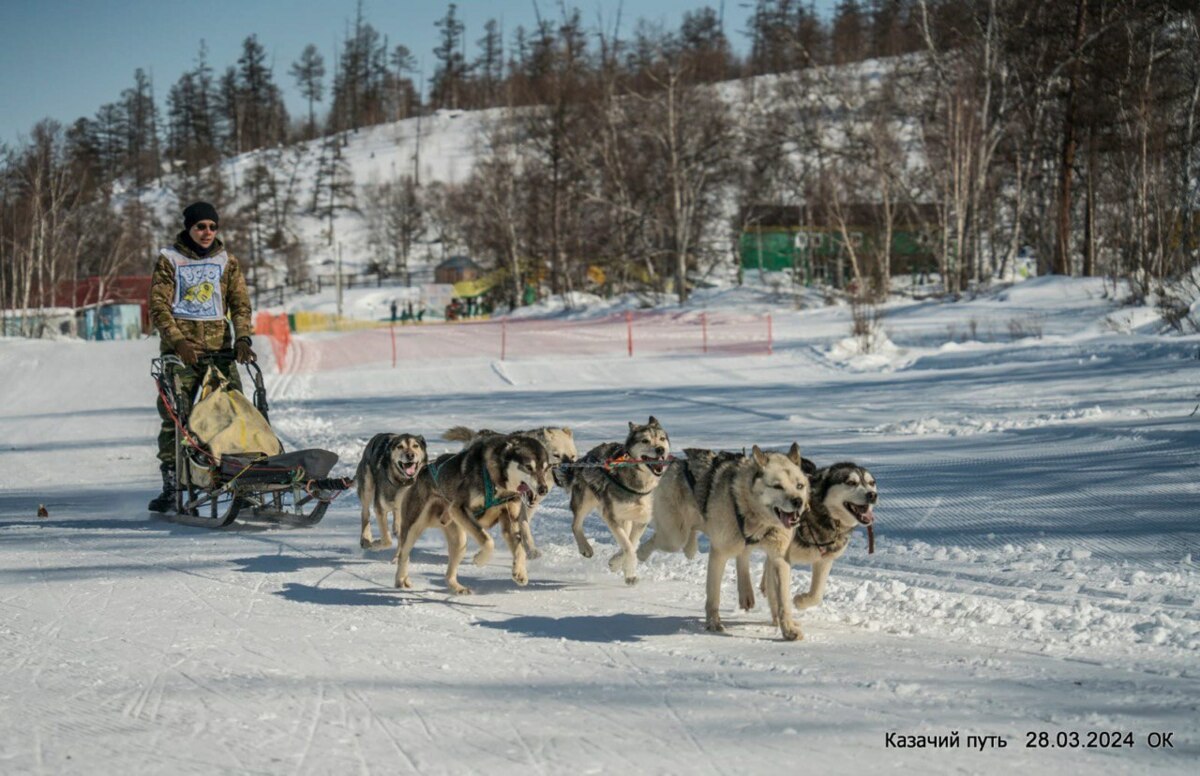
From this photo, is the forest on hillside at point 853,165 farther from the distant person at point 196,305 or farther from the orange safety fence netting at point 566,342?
the distant person at point 196,305

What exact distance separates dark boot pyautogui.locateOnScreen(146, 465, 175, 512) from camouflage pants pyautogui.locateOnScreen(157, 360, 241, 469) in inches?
3.2

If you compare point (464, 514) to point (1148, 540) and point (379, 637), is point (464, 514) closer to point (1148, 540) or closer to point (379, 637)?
point (379, 637)

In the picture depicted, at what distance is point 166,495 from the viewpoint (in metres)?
8.76

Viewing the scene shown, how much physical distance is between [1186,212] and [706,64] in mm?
28051

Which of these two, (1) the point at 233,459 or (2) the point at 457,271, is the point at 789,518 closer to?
(1) the point at 233,459

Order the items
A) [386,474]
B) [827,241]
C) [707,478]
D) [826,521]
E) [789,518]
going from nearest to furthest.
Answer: [789,518]
[826,521]
[707,478]
[386,474]
[827,241]

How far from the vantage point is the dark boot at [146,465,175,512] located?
8.63 meters

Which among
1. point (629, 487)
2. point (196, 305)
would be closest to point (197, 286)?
point (196, 305)

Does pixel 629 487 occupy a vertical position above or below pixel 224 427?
below

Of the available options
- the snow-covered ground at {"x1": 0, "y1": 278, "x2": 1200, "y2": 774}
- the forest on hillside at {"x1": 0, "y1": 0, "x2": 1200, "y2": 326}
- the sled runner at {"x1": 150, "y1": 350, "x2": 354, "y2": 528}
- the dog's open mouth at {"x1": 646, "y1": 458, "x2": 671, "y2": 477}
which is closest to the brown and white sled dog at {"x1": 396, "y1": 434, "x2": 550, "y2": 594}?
the snow-covered ground at {"x1": 0, "y1": 278, "x2": 1200, "y2": 774}

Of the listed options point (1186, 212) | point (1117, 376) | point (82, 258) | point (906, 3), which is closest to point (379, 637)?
point (1117, 376)

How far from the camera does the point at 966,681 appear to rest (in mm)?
4426

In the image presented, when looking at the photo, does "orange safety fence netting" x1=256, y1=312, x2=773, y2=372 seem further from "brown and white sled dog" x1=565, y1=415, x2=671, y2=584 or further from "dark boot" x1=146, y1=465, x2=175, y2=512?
"brown and white sled dog" x1=565, y1=415, x2=671, y2=584

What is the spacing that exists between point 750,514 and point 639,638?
78 centimetres
